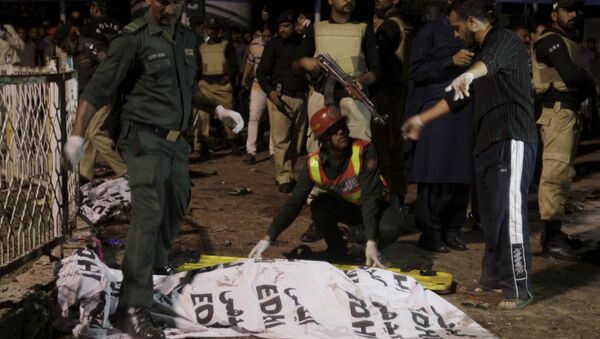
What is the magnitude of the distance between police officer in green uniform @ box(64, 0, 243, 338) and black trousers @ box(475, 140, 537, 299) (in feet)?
6.95

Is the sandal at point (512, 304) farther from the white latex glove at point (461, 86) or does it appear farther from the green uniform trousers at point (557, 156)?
the green uniform trousers at point (557, 156)

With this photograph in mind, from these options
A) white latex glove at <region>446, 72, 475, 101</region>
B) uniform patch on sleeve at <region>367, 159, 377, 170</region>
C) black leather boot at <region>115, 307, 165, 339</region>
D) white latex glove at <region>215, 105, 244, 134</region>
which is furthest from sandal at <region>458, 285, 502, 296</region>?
black leather boot at <region>115, 307, 165, 339</region>

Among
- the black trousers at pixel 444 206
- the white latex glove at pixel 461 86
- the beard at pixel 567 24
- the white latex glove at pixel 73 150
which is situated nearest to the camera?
the white latex glove at pixel 73 150

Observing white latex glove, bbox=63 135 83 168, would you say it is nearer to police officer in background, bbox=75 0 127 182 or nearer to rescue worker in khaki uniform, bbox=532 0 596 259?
rescue worker in khaki uniform, bbox=532 0 596 259

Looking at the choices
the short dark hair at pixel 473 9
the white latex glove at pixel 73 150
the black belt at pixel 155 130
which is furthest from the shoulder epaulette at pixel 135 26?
the short dark hair at pixel 473 9

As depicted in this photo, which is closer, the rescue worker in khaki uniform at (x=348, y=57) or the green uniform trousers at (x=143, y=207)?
the green uniform trousers at (x=143, y=207)

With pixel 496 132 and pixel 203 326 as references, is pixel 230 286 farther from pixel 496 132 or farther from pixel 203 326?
pixel 496 132

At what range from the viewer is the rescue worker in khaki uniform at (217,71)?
14656mm

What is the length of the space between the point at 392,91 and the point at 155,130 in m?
4.47

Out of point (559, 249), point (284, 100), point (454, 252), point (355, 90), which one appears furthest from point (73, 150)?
point (284, 100)

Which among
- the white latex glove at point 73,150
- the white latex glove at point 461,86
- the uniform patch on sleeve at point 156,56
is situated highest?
the uniform patch on sleeve at point 156,56

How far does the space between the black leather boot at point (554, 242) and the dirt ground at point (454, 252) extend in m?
0.09

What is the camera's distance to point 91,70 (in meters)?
11.4

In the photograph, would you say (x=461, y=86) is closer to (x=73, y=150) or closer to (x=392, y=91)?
(x=73, y=150)
